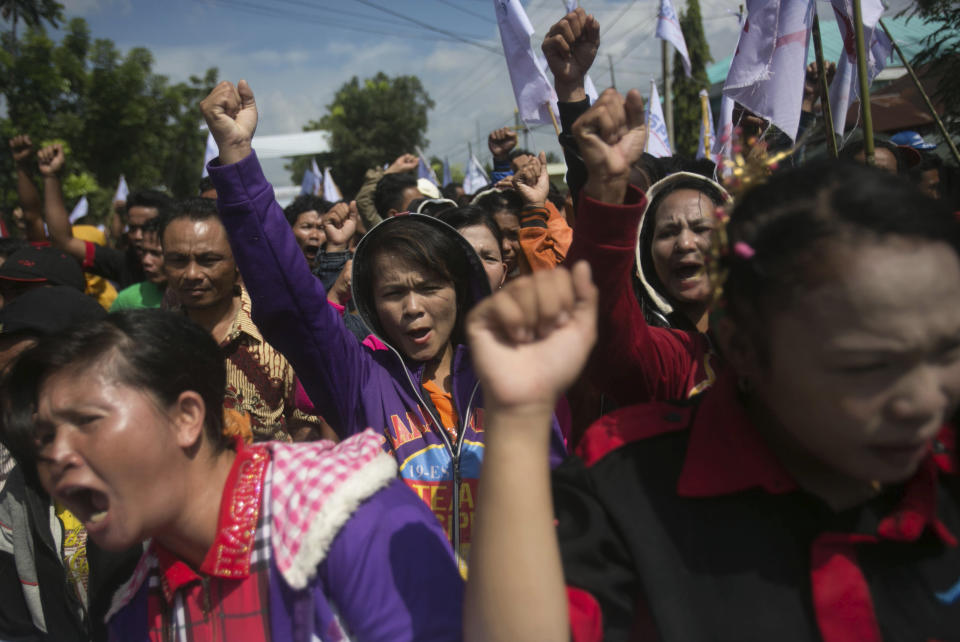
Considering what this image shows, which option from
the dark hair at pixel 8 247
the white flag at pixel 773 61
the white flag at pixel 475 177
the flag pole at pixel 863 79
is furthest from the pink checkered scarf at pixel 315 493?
the white flag at pixel 475 177

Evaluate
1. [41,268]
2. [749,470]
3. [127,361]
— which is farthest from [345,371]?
[41,268]

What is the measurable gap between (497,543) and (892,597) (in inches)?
23.4

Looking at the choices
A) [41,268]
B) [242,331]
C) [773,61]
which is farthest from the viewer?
[41,268]

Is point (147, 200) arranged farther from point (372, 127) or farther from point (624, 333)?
point (372, 127)

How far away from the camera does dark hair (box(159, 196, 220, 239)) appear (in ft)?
10.0

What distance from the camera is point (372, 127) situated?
3922 centimetres

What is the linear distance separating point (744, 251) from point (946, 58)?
25.1ft

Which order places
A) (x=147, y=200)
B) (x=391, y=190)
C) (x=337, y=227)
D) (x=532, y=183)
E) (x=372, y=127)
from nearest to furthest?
(x=532, y=183)
(x=337, y=227)
(x=391, y=190)
(x=147, y=200)
(x=372, y=127)

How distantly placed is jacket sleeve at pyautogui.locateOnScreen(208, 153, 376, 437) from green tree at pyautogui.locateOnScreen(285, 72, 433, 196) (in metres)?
36.8

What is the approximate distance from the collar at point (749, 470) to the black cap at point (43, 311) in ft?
6.81

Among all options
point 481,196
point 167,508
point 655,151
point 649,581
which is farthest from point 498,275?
point 655,151

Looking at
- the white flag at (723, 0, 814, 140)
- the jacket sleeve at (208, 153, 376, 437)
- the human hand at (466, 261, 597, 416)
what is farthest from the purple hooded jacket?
the white flag at (723, 0, 814, 140)

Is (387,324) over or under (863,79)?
under

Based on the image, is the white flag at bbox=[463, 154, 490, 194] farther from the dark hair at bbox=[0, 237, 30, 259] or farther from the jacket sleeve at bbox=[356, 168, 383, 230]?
the dark hair at bbox=[0, 237, 30, 259]
